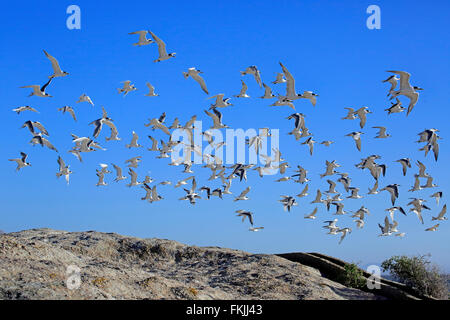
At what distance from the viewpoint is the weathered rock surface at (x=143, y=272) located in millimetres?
14766

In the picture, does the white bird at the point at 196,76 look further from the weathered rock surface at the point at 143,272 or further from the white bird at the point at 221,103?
the weathered rock surface at the point at 143,272

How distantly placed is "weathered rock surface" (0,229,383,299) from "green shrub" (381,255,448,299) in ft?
10.7

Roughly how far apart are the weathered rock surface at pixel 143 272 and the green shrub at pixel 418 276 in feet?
10.7

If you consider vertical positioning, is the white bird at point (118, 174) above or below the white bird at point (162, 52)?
below

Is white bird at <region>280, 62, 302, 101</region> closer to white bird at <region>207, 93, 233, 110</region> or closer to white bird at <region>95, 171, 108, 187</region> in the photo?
white bird at <region>207, 93, 233, 110</region>

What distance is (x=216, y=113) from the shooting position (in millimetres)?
26422

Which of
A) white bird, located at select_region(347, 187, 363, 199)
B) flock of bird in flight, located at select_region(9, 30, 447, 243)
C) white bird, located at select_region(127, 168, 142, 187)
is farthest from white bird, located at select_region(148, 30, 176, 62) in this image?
white bird, located at select_region(347, 187, 363, 199)

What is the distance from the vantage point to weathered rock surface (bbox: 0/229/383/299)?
48.4ft

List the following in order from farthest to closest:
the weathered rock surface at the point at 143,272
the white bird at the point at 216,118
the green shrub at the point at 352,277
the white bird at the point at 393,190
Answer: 1. the white bird at the point at 393,190
2. the white bird at the point at 216,118
3. the green shrub at the point at 352,277
4. the weathered rock surface at the point at 143,272

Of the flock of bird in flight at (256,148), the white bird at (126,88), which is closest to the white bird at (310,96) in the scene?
the flock of bird in flight at (256,148)

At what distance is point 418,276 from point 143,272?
A: 1382cm

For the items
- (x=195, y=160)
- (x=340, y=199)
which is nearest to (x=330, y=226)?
(x=340, y=199)
